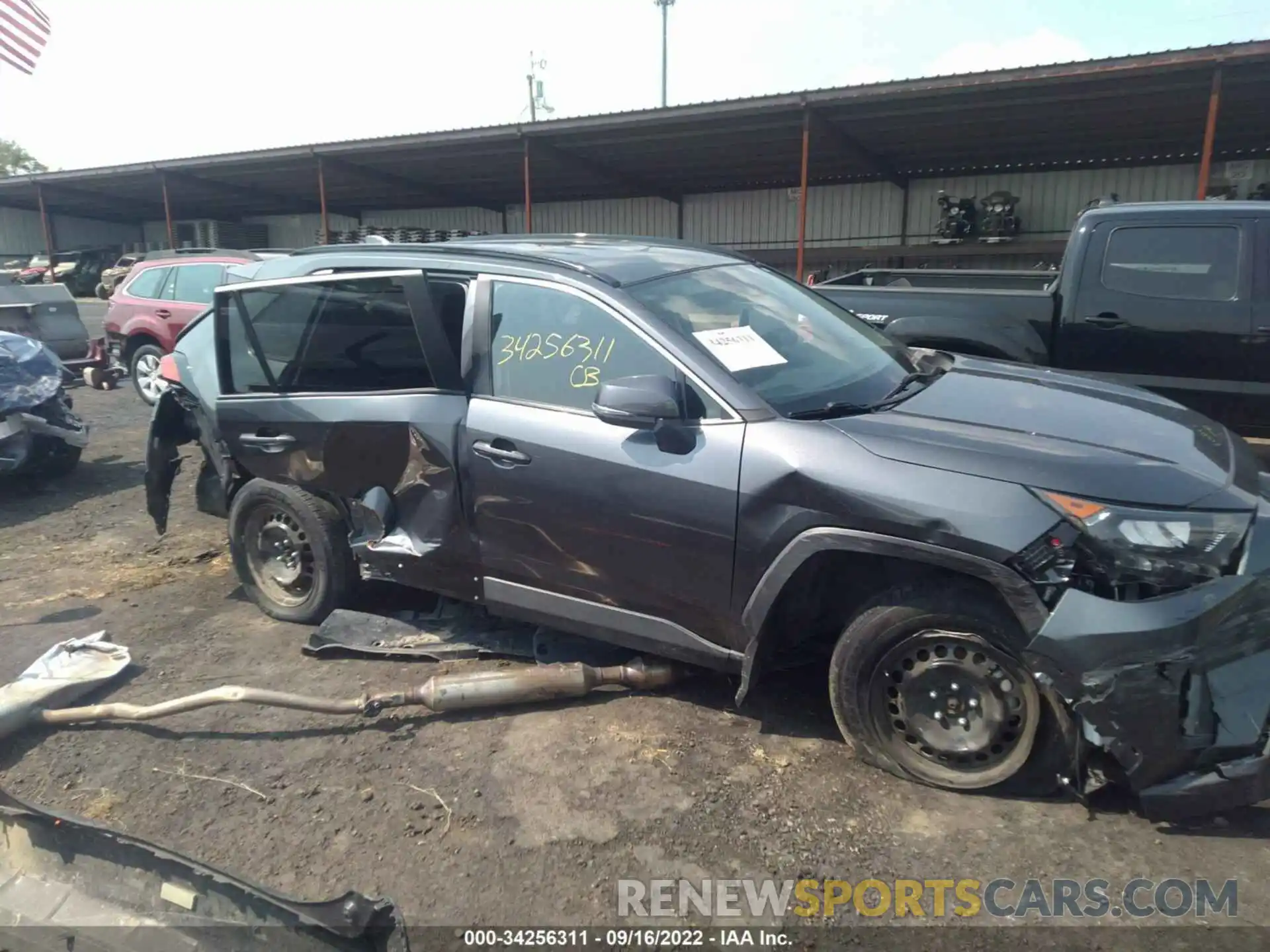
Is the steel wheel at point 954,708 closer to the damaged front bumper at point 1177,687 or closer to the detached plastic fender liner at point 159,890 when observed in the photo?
the damaged front bumper at point 1177,687

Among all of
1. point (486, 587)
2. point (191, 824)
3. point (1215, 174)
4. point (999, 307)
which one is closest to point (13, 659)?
point (191, 824)

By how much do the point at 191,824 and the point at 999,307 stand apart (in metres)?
5.45

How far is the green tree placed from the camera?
238ft

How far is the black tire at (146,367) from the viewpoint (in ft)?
37.0

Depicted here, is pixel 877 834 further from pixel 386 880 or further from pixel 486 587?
pixel 486 587

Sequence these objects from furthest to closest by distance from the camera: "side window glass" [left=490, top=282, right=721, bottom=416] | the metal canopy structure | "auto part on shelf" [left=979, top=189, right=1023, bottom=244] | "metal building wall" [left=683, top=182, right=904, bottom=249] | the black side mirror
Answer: "metal building wall" [left=683, top=182, right=904, bottom=249] → "auto part on shelf" [left=979, top=189, right=1023, bottom=244] → the metal canopy structure → "side window glass" [left=490, top=282, right=721, bottom=416] → the black side mirror

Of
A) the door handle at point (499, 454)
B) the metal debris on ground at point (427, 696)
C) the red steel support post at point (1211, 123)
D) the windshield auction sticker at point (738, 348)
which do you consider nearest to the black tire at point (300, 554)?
the metal debris on ground at point (427, 696)

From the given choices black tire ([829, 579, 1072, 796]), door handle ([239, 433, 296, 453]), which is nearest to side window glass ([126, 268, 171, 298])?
door handle ([239, 433, 296, 453])

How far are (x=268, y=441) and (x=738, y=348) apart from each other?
2.44 m

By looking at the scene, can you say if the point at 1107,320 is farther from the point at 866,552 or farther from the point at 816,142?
the point at 816,142

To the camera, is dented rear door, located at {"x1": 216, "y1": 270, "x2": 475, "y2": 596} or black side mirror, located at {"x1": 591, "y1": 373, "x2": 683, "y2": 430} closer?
black side mirror, located at {"x1": 591, "y1": 373, "x2": 683, "y2": 430}

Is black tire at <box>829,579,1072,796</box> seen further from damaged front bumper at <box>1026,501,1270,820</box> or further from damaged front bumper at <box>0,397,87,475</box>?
damaged front bumper at <box>0,397,87,475</box>

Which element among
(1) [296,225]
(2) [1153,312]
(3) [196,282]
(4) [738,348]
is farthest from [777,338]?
(1) [296,225]

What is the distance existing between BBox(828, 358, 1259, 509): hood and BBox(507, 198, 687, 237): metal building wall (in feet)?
69.2
